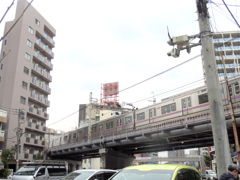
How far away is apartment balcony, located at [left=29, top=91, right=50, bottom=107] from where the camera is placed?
44.7 metres

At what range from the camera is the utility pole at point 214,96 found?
7.10 metres

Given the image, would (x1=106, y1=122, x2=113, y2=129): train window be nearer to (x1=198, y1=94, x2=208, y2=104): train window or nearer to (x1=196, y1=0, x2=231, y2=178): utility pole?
(x1=198, y1=94, x2=208, y2=104): train window

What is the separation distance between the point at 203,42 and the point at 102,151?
27029 mm

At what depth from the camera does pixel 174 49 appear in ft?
29.0

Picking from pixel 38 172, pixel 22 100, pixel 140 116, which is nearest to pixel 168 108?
pixel 140 116

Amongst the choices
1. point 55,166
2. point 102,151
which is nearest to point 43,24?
point 102,151

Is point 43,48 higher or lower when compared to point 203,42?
higher

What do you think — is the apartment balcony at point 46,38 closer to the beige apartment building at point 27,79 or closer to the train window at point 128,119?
the beige apartment building at point 27,79

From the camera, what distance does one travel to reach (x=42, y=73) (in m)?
48.5

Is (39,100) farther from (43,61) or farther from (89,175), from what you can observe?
(89,175)

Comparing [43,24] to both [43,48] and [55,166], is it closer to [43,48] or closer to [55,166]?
[43,48]

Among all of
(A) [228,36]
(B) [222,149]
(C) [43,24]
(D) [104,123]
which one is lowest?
(B) [222,149]

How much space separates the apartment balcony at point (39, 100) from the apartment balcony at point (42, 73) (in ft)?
14.2

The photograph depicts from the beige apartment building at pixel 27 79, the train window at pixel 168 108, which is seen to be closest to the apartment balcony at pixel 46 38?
the beige apartment building at pixel 27 79
